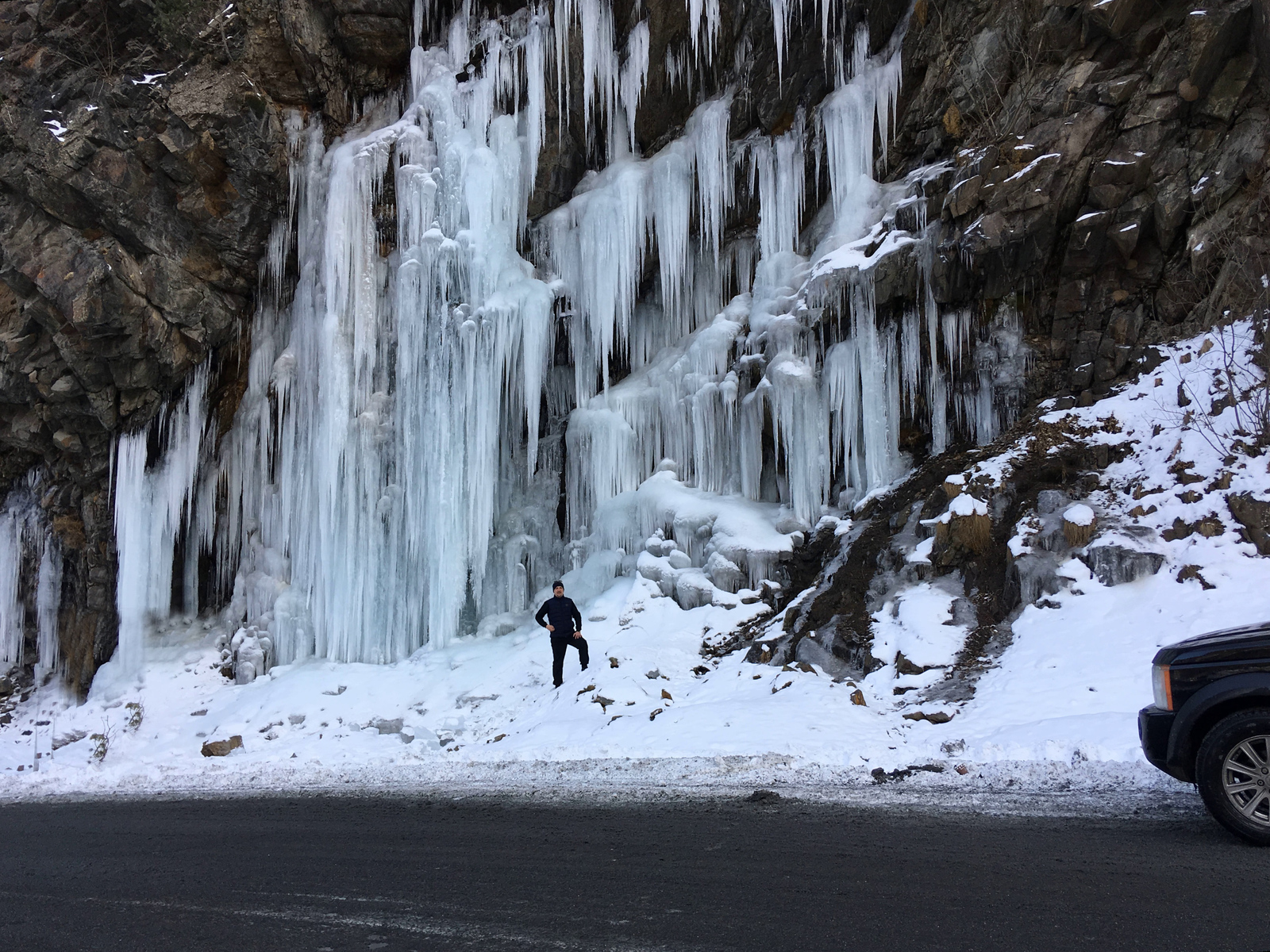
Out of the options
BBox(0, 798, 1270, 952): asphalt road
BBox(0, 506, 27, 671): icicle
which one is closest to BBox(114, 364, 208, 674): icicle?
BBox(0, 506, 27, 671): icicle

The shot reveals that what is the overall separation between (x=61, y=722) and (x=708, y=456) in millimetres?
13652

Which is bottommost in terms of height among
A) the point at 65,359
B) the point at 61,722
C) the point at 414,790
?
the point at 61,722

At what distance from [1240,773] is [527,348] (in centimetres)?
1221

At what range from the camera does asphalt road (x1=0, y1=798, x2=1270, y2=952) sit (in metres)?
2.98

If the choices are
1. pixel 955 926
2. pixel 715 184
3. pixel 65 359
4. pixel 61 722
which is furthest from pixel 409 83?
pixel 955 926

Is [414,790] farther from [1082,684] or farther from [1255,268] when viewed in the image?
[1255,268]

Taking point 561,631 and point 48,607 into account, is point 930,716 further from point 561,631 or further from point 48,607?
point 48,607

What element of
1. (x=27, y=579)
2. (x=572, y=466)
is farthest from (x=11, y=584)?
(x=572, y=466)

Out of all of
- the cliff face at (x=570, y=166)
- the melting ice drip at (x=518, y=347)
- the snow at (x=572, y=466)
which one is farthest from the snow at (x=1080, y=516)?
the melting ice drip at (x=518, y=347)

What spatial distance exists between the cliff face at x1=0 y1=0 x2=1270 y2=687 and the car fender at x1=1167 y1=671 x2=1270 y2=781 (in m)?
7.39

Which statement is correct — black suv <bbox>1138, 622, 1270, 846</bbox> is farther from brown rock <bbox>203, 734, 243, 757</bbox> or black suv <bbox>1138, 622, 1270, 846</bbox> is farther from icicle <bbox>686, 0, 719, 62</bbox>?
icicle <bbox>686, 0, 719, 62</bbox>

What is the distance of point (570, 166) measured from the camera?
51.6 ft

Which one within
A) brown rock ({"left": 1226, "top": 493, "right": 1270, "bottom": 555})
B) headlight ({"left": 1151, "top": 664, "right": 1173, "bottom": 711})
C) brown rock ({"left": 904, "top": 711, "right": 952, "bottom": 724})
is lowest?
brown rock ({"left": 904, "top": 711, "right": 952, "bottom": 724})

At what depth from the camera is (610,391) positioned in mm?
14898
